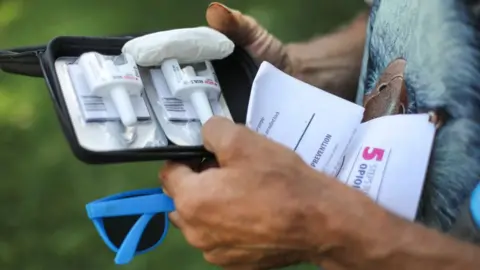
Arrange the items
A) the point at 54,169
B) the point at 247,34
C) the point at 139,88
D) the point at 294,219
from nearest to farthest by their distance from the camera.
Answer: the point at 294,219 < the point at 139,88 < the point at 247,34 < the point at 54,169

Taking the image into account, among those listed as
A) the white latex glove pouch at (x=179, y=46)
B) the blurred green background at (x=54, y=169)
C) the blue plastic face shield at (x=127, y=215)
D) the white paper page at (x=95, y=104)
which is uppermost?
the white latex glove pouch at (x=179, y=46)

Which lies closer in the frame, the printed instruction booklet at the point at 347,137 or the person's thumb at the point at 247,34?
the printed instruction booklet at the point at 347,137

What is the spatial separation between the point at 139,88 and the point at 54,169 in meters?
0.55

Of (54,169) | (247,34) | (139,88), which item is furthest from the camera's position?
(54,169)

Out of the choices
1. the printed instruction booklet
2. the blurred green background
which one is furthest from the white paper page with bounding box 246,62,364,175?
the blurred green background

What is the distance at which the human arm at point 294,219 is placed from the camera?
1.73ft

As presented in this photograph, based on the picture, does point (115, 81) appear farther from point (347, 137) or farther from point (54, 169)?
point (54, 169)

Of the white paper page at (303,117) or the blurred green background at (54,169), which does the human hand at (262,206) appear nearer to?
the white paper page at (303,117)

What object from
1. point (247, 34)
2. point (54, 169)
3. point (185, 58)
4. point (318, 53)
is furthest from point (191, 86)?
point (54, 169)

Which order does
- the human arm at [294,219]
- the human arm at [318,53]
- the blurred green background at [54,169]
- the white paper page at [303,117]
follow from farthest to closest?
the blurred green background at [54,169], the human arm at [318,53], the white paper page at [303,117], the human arm at [294,219]

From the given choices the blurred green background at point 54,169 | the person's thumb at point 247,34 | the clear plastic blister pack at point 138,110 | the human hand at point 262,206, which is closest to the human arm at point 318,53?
the person's thumb at point 247,34

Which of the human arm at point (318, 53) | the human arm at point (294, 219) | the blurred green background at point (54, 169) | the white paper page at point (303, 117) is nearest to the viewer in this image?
the human arm at point (294, 219)

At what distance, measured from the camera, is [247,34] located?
2.52 feet

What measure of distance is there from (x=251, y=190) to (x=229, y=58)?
0.80 feet
